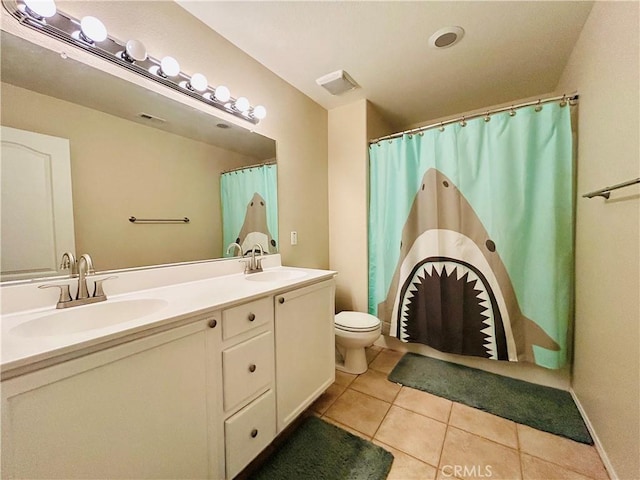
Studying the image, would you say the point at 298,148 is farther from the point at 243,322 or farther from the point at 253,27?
the point at 243,322

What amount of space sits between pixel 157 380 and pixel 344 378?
138 centimetres

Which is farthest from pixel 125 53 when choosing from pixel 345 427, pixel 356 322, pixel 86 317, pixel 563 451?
pixel 563 451

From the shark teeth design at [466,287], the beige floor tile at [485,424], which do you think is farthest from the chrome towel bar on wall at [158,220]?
the beige floor tile at [485,424]

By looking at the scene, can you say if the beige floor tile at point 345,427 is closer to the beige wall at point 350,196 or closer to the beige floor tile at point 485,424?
the beige floor tile at point 485,424

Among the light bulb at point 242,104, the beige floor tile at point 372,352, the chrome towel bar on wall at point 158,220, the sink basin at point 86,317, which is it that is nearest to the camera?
the sink basin at point 86,317

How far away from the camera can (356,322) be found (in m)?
1.85

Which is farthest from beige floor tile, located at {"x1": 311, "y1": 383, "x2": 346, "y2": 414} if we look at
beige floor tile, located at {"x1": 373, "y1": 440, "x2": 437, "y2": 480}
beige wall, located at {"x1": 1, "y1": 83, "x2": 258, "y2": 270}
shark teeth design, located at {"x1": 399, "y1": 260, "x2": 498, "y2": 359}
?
beige wall, located at {"x1": 1, "y1": 83, "x2": 258, "y2": 270}

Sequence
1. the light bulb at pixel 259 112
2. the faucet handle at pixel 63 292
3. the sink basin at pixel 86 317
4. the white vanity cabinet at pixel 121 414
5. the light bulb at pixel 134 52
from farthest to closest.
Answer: the light bulb at pixel 259 112, the light bulb at pixel 134 52, the faucet handle at pixel 63 292, the sink basin at pixel 86 317, the white vanity cabinet at pixel 121 414

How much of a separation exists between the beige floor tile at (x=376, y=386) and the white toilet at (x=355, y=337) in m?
0.08

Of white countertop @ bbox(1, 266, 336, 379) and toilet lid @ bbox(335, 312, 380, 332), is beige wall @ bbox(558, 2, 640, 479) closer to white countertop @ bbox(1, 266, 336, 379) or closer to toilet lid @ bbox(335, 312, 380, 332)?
toilet lid @ bbox(335, 312, 380, 332)

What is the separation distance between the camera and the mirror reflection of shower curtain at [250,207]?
154 cm

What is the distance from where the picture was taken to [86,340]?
2.02 ft

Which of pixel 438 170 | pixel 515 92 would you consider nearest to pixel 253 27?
pixel 438 170

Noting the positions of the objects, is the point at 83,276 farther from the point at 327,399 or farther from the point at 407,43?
the point at 407,43
